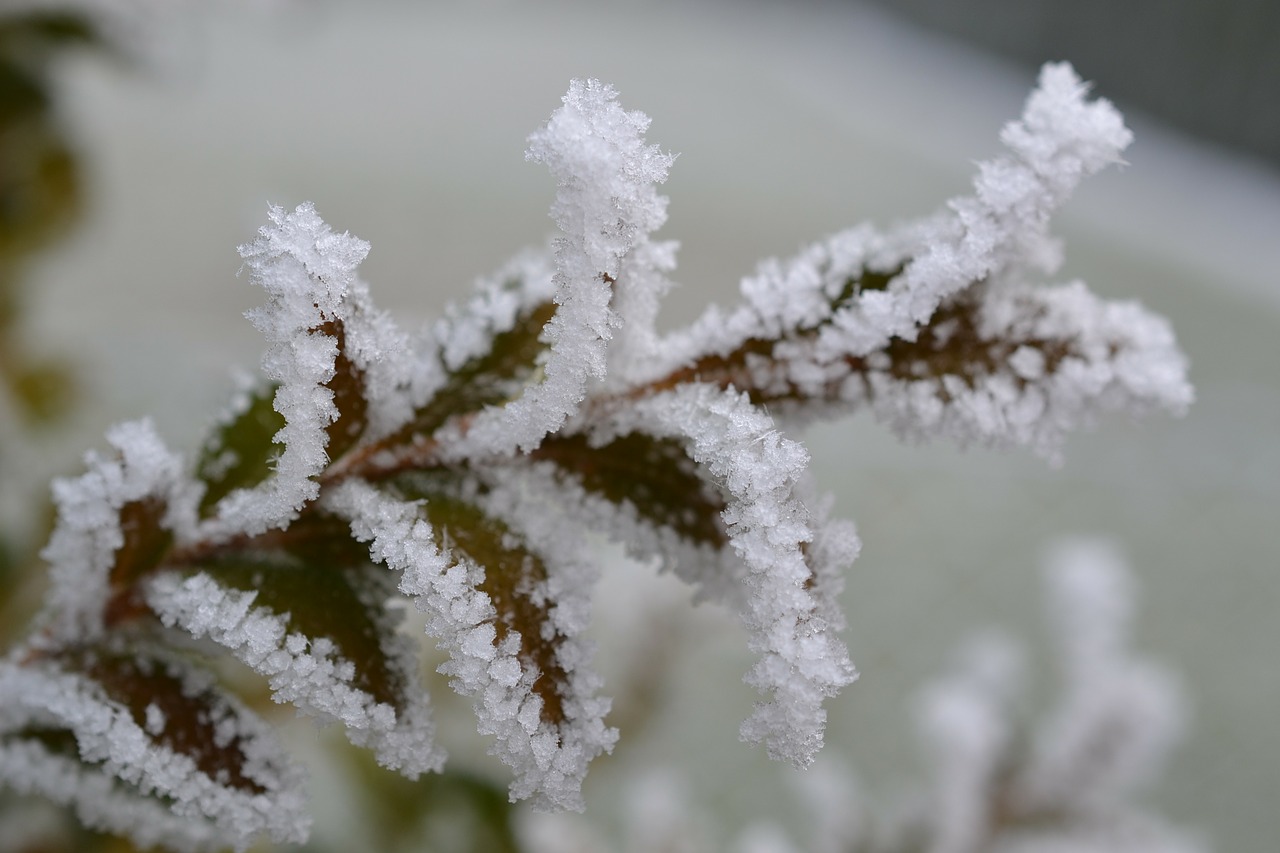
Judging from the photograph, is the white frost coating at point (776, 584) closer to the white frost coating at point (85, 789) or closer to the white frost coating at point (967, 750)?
the white frost coating at point (85, 789)

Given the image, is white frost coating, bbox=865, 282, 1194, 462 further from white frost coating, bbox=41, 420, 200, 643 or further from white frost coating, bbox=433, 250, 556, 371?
white frost coating, bbox=41, 420, 200, 643

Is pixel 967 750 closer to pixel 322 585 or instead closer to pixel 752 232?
pixel 322 585

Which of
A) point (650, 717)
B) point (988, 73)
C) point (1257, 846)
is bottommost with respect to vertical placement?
point (650, 717)

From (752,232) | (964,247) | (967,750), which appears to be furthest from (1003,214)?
(752,232)

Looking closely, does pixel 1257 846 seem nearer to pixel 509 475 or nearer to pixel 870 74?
pixel 509 475

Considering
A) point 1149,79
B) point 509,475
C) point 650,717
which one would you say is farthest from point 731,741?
point 1149,79

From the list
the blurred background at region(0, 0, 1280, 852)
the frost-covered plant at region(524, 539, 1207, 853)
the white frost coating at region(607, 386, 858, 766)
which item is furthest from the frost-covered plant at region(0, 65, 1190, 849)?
the frost-covered plant at region(524, 539, 1207, 853)

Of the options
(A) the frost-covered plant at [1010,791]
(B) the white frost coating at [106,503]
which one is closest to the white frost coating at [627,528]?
(B) the white frost coating at [106,503]
